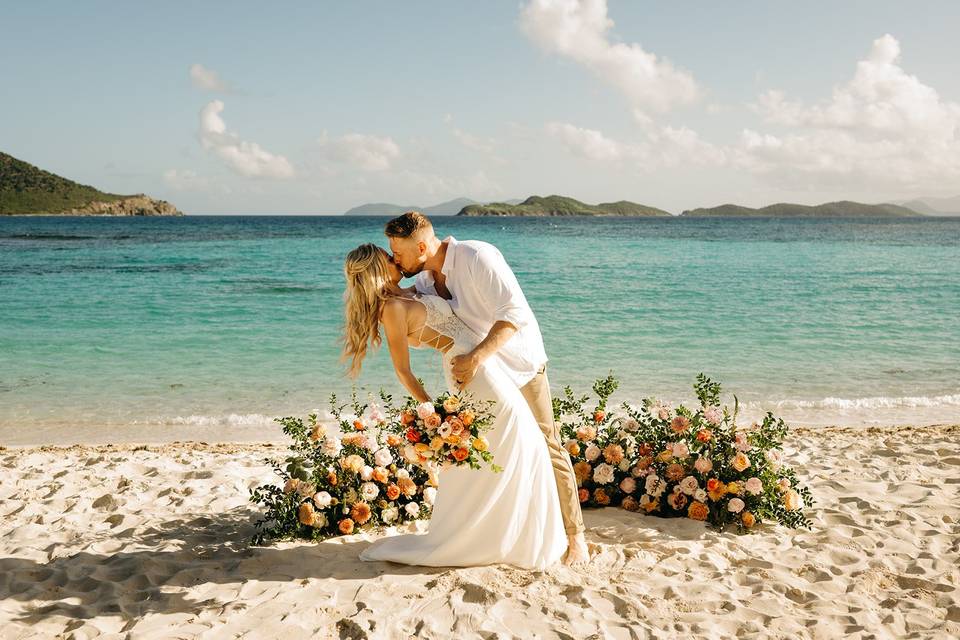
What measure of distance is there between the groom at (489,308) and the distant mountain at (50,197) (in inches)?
4730

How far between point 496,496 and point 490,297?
4.23 feet

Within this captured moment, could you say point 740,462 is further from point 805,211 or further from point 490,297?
point 805,211

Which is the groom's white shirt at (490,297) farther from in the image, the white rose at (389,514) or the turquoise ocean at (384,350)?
the turquoise ocean at (384,350)

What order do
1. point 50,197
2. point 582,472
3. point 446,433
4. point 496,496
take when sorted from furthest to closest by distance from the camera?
point 50,197, point 582,472, point 496,496, point 446,433

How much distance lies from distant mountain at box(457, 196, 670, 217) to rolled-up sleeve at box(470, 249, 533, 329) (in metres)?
126

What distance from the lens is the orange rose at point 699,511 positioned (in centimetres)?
540

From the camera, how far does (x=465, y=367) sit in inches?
166

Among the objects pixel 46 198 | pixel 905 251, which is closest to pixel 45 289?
pixel 905 251

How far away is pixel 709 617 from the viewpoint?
393cm

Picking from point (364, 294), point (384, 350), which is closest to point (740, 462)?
point (364, 294)

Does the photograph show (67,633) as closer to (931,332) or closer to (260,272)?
(931,332)

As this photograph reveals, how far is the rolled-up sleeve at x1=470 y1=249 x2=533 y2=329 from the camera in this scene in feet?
13.9

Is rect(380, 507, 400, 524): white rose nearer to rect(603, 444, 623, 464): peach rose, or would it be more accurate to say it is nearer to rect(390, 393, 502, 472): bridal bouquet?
rect(390, 393, 502, 472): bridal bouquet

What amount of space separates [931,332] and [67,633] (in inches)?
672
